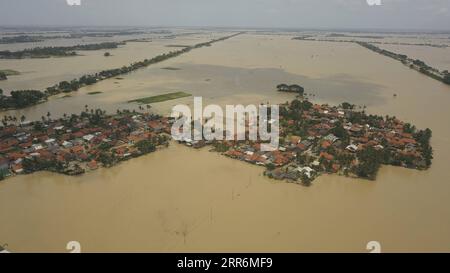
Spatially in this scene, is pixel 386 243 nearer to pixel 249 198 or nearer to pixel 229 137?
pixel 249 198

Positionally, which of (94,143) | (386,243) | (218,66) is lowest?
(386,243)

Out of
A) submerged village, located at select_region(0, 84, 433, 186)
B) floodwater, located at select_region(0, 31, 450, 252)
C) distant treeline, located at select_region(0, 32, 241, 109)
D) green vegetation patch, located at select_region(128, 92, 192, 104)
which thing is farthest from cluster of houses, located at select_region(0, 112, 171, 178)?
distant treeline, located at select_region(0, 32, 241, 109)

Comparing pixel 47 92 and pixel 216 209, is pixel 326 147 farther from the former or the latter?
pixel 47 92

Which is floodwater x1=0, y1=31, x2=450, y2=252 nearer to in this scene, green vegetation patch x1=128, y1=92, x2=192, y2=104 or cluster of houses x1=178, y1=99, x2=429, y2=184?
cluster of houses x1=178, y1=99, x2=429, y2=184

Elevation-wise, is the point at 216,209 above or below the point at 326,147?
below

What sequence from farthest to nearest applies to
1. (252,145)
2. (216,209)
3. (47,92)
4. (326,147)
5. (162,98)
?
(47,92) → (162,98) → (252,145) → (326,147) → (216,209)

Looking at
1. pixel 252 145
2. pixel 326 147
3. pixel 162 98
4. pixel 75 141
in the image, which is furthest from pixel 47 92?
pixel 326 147
